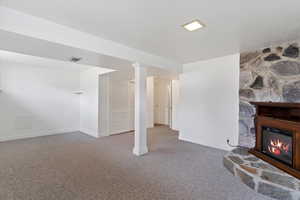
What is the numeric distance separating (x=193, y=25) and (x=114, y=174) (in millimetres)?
2672

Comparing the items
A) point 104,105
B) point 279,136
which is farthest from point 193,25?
point 104,105

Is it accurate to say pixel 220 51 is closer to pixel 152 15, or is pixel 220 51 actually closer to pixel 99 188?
pixel 152 15

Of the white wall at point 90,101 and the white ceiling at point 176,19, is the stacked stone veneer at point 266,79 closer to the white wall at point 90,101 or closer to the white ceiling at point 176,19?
the white ceiling at point 176,19

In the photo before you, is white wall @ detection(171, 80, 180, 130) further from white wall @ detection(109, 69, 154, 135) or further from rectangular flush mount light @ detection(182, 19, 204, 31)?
rectangular flush mount light @ detection(182, 19, 204, 31)

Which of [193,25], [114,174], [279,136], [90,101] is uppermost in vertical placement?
[193,25]

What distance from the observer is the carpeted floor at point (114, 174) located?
2.02 metres

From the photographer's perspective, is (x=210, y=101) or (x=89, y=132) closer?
(x=210, y=101)

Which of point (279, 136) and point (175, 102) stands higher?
point (175, 102)

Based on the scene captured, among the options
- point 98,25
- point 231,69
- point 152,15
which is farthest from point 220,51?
point 98,25

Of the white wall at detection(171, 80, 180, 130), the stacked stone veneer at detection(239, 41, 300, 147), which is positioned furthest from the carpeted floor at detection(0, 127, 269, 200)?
the white wall at detection(171, 80, 180, 130)

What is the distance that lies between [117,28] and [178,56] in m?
1.93

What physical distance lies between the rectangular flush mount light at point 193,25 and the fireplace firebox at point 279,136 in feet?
5.72

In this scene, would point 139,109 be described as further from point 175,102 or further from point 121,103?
point 175,102

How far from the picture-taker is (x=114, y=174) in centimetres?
254
